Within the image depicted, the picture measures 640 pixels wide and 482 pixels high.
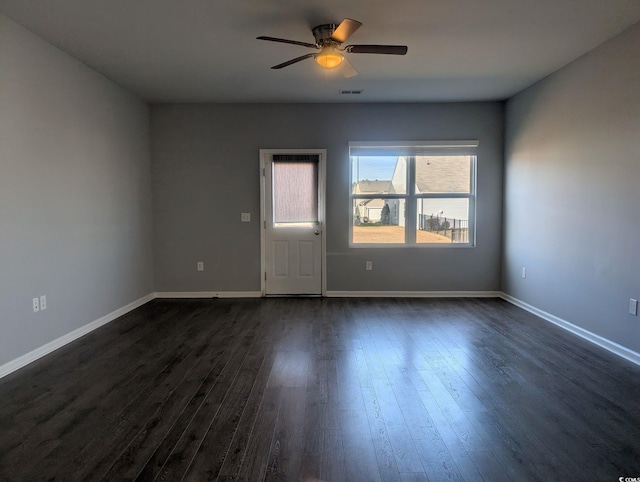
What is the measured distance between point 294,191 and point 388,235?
1497mm

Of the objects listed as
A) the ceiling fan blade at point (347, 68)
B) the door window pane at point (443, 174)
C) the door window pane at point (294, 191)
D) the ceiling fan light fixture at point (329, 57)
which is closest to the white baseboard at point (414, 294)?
the door window pane at point (294, 191)

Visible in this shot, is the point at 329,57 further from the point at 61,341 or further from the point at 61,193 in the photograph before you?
the point at 61,341

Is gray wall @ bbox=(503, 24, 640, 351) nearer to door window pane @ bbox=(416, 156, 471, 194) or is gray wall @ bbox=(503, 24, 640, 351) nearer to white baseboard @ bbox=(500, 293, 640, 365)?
white baseboard @ bbox=(500, 293, 640, 365)

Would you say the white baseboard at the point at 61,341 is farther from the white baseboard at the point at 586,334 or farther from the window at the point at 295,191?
the white baseboard at the point at 586,334

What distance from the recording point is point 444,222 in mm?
5230

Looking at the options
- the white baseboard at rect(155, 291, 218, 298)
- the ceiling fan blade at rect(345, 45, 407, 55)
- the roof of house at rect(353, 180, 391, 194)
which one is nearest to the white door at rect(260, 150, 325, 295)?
the roof of house at rect(353, 180, 391, 194)

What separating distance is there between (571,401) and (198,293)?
444 cm

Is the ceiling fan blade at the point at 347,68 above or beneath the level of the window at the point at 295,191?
above

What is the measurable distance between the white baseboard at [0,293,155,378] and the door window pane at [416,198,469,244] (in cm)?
398

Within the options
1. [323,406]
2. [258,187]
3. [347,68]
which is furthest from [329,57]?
[323,406]

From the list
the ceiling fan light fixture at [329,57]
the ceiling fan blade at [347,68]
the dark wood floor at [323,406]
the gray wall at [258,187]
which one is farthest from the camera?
the gray wall at [258,187]

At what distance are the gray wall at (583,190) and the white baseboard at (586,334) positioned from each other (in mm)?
50

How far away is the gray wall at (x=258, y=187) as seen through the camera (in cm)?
509

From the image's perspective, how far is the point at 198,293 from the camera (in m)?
5.20
